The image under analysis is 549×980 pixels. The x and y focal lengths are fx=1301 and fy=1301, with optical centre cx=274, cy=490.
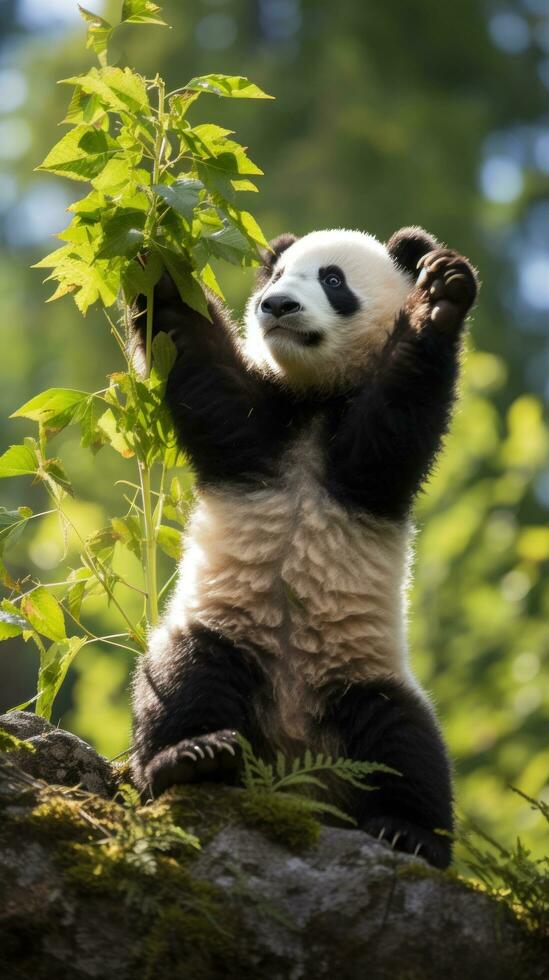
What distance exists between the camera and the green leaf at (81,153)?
4.54 meters

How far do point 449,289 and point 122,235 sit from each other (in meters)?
1.17

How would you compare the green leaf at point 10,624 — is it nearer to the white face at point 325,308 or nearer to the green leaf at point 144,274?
the green leaf at point 144,274

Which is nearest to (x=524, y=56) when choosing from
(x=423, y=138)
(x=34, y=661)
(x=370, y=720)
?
(x=423, y=138)

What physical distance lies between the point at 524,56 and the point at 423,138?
3.94m

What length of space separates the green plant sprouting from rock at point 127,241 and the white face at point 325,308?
284 mm

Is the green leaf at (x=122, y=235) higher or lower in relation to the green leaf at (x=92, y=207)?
lower

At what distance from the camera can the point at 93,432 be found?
4.84 m

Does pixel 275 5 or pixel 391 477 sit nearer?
pixel 391 477

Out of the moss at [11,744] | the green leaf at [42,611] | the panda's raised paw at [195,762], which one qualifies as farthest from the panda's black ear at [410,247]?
the moss at [11,744]

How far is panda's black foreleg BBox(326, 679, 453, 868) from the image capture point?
4.01 meters

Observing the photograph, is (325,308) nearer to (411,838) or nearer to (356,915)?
(411,838)

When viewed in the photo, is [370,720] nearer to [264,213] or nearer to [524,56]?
[264,213]

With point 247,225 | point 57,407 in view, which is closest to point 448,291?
point 247,225

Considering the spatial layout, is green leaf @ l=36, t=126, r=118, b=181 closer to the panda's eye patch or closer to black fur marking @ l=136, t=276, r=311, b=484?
black fur marking @ l=136, t=276, r=311, b=484
